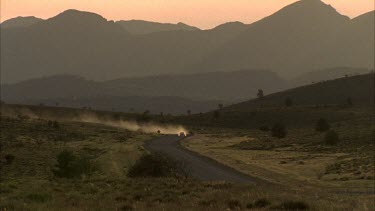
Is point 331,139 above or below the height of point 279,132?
below

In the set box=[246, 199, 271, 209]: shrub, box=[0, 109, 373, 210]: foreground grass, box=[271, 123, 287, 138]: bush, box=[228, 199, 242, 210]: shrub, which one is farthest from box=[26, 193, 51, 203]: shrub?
box=[271, 123, 287, 138]: bush

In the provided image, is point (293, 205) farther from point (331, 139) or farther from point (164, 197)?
point (331, 139)

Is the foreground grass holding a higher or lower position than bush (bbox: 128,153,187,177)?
higher

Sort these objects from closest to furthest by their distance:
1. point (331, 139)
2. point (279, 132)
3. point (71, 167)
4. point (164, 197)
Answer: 1. point (164, 197)
2. point (71, 167)
3. point (331, 139)
4. point (279, 132)

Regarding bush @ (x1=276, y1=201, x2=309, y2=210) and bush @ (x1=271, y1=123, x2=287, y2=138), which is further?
bush @ (x1=271, y1=123, x2=287, y2=138)

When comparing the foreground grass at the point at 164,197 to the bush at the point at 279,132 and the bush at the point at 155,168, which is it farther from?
the bush at the point at 279,132

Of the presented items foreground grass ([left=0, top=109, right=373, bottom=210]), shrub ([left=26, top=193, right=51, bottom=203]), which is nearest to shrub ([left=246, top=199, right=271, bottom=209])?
foreground grass ([left=0, top=109, right=373, bottom=210])

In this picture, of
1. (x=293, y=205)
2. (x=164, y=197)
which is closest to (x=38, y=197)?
(x=164, y=197)

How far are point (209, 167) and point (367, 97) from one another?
154 meters

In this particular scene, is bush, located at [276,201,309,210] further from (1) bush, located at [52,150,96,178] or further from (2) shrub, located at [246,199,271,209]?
(1) bush, located at [52,150,96,178]

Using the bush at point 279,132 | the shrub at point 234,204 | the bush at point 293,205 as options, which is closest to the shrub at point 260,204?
the shrub at point 234,204

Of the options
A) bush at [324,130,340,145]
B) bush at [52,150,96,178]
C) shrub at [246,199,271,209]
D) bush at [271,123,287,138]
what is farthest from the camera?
bush at [271,123,287,138]

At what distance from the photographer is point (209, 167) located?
49188mm

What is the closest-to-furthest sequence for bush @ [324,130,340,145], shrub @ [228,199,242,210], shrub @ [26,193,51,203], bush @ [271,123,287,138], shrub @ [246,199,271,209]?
shrub @ [228,199,242,210] < shrub @ [246,199,271,209] < shrub @ [26,193,51,203] < bush @ [324,130,340,145] < bush @ [271,123,287,138]
